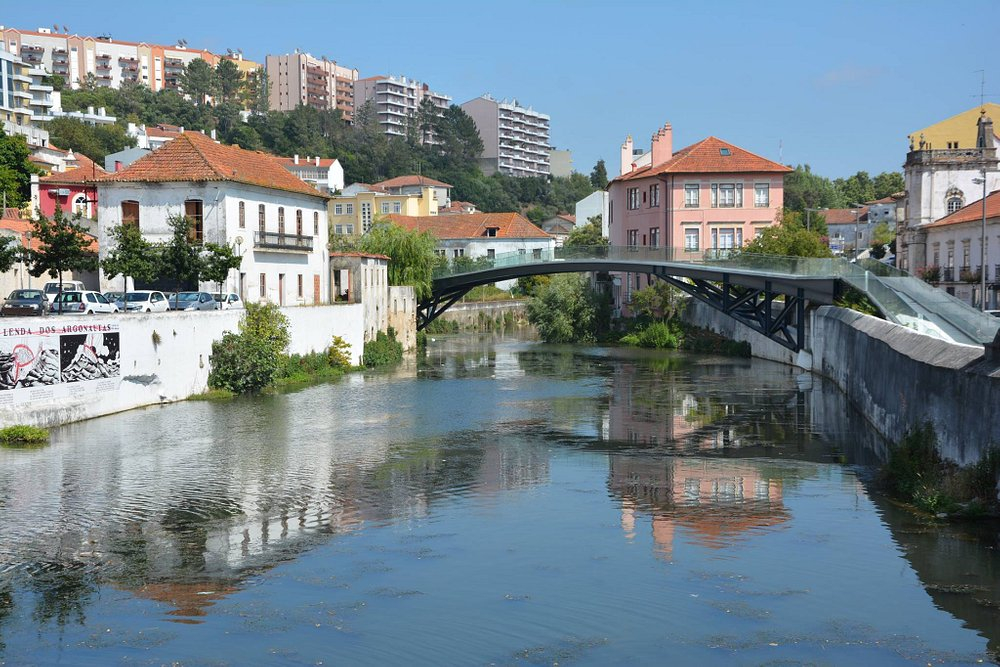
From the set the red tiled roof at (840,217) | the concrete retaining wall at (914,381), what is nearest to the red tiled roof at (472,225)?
the red tiled roof at (840,217)

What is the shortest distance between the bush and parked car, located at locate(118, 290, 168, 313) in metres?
11.3

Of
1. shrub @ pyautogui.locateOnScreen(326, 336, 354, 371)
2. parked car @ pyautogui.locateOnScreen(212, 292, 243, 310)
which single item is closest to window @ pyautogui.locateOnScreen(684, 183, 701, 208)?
shrub @ pyautogui.locateOnScreen(326, 336, 354, 371)

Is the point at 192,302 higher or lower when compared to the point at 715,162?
lower

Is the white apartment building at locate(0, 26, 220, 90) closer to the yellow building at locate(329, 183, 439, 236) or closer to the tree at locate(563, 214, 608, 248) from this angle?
the yellow building at locate(329, 183, 439, 236)

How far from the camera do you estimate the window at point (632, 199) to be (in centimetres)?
7356

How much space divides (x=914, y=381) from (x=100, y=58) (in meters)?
186

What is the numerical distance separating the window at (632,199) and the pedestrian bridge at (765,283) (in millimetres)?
14895

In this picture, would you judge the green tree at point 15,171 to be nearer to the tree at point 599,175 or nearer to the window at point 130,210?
the window at point 130,210

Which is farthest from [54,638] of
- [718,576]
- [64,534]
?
[718,576]

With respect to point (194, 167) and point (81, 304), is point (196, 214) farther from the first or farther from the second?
point (81, 304)

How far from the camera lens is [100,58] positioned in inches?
7357

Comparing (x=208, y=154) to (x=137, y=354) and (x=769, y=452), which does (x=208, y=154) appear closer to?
(x=137, y=354)

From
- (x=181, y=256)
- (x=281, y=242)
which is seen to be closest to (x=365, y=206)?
(x=281, y=242)

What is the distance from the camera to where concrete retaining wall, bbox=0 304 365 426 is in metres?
28.0
